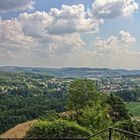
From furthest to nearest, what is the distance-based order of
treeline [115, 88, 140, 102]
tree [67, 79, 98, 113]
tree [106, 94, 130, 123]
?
1. treeline [115, 88, 140, 102]
2. tree [106, 94, 130, 123]
3. tree [67, 79, 98, 113]

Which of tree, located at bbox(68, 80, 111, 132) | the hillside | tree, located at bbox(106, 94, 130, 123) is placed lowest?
the hillside

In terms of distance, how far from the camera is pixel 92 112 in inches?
1505

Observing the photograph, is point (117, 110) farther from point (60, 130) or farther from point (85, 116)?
point (60, 130)

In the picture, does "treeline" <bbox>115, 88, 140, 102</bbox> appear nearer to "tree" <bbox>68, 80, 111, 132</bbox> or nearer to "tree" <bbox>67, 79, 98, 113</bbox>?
"tree" <bbox>68, 80, 111, 132</bbox>

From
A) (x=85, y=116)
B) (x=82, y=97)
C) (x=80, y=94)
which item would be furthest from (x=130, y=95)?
(x=85, y=116)

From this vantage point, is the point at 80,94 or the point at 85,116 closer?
the point at 85,116

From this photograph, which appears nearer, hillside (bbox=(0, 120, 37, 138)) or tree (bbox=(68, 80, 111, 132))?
hillside (bbox=(0, 120, 37, 138))

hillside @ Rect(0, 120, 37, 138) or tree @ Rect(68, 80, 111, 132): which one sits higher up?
tree @ Rect(68, 80, 111, 132)

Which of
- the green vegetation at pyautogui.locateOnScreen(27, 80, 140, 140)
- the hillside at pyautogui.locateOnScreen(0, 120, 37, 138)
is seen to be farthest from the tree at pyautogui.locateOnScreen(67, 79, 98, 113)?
the hillside at pyautogui.locateOnScreen(0, 120, 37, 138)

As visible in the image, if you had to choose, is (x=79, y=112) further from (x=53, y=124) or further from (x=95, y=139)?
(x=95, y=139)

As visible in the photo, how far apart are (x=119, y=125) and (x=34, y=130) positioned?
466 inches

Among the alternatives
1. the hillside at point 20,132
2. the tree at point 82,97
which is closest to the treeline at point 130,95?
the hillside at point 20,132

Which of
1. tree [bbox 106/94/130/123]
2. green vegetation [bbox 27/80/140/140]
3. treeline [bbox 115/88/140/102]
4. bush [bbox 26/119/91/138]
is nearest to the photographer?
bush [bbox 26/119/91/138]

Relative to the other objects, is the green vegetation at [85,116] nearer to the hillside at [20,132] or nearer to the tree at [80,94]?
the tree at [80,94]
